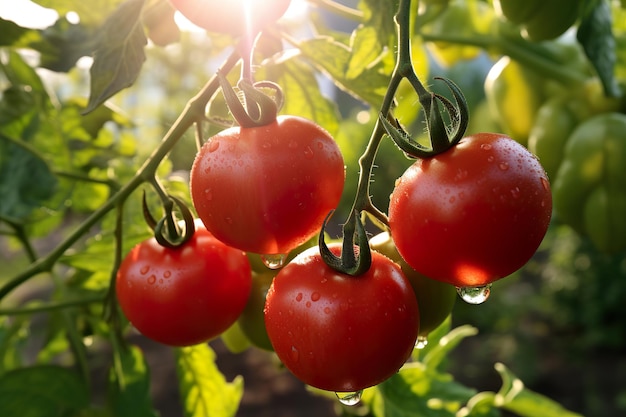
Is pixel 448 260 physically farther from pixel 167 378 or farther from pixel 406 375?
pixel 167 378

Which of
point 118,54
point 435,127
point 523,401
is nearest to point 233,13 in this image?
point 118,54

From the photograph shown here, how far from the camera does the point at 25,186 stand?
747 millimetres

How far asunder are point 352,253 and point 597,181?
540mm

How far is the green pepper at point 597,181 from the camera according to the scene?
804 millimetres

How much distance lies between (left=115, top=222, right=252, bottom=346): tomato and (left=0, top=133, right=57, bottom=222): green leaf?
0.27m

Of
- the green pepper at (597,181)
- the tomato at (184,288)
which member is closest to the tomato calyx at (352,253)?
the tomato at (184,288)

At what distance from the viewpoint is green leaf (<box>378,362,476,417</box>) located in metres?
0.66

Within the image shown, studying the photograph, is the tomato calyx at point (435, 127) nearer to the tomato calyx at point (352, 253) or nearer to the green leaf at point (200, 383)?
the tomato calyx at point (352, 253)

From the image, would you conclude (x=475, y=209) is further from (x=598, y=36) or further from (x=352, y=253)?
(x=598, y=36)

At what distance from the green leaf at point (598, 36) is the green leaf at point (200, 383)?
48 centimetres

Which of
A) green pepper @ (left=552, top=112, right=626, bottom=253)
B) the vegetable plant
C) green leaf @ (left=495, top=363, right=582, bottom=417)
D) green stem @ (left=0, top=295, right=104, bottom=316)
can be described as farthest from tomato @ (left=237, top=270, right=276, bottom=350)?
green pepper @ (left=552, top=112, right=626, bottom=253)

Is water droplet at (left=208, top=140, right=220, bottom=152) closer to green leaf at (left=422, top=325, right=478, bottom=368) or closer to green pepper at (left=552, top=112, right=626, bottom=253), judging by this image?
green leaf at (left=422, top=325, right=478, bottom=368)

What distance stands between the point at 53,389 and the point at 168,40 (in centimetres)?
40

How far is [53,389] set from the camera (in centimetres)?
74
